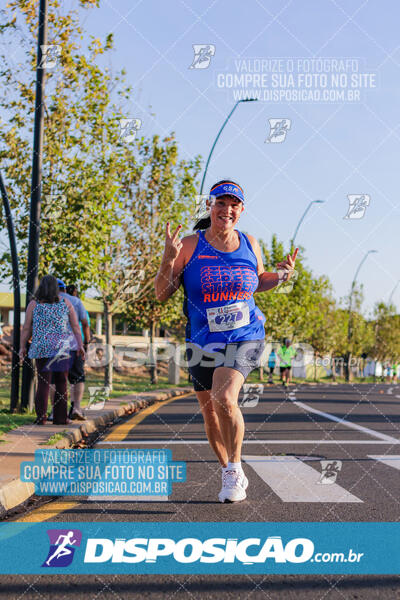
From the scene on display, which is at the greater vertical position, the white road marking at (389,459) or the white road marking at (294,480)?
the white road marking at (294,480)

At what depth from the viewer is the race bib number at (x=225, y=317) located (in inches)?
190

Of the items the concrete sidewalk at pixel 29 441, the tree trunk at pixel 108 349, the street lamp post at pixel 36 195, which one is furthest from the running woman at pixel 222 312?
the tree trunk at pixel 108 349

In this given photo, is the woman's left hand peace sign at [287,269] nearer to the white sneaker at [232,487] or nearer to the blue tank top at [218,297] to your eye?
the blue tank top at [218,297]

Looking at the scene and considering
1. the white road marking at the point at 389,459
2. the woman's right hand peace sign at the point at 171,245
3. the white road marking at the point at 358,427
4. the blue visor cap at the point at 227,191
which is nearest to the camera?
the woman's right hand peace sign at the point at 171,245

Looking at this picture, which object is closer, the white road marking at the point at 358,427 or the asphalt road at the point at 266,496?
the asphalt road at the point at 266,496

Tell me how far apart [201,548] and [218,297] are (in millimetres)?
1651

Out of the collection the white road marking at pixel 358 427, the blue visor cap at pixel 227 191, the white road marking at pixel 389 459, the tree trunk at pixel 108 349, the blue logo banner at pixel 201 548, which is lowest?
the white road marking at pixel 358 427

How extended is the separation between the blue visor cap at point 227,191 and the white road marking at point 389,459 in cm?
294

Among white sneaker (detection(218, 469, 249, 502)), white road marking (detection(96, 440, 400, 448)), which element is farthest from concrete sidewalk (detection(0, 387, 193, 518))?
white sneaker (detection(218, 469, 249, 502))

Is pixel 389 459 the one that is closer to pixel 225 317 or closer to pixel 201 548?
pixel 225 317

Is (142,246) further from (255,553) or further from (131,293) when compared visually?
(255,553)

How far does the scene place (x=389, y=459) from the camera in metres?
7.06

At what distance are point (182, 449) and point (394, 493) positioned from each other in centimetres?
271

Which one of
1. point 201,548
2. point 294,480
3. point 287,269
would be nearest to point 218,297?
point 287,269
